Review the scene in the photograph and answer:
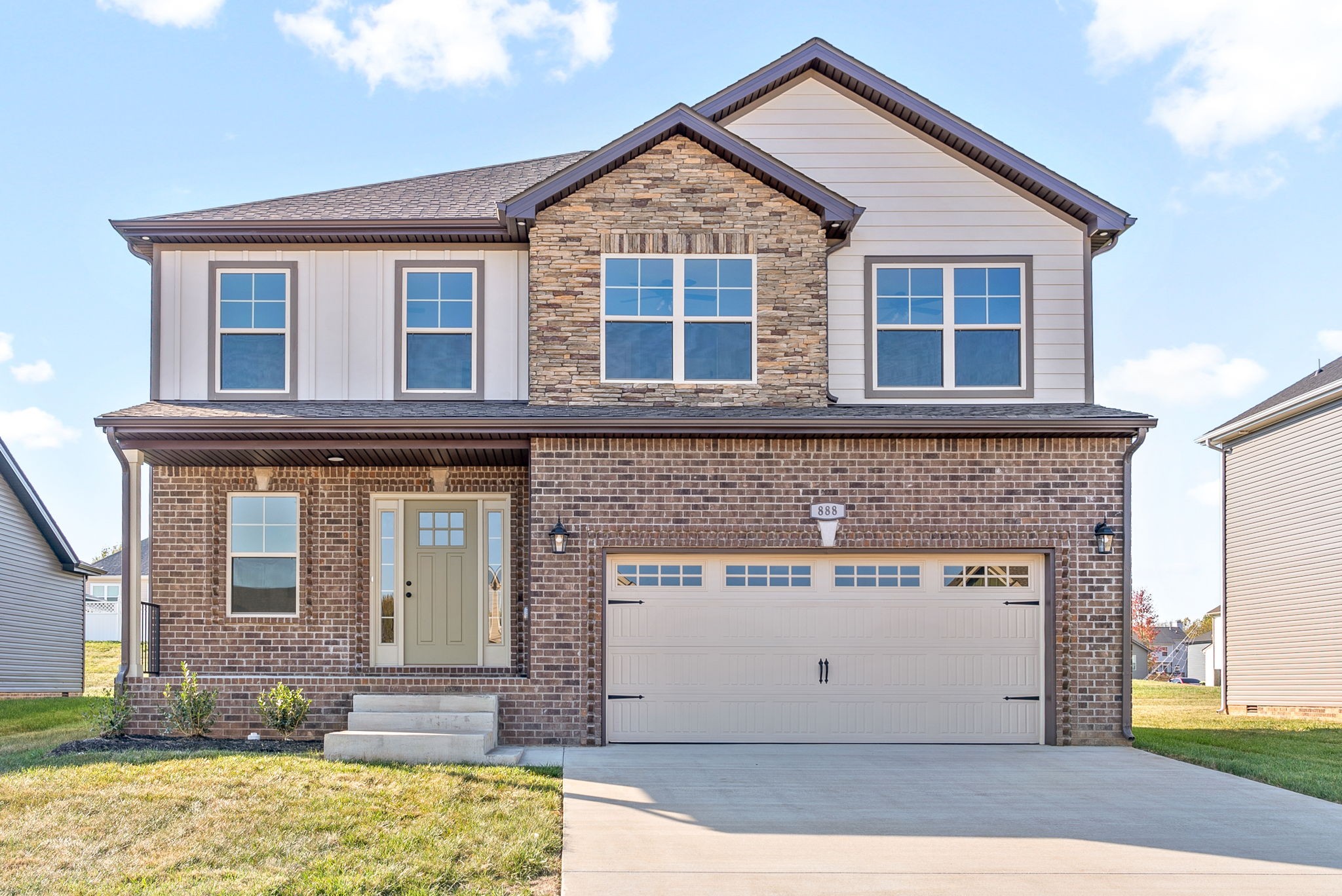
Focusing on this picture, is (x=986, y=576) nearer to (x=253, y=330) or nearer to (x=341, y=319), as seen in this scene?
(x=341, y=319)

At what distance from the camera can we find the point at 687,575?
12.2 m

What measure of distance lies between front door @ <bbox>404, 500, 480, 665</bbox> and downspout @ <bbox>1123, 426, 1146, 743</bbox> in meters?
7.20

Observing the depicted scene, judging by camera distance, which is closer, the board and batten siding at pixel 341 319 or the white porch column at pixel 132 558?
the white porch column at pixel 132 558

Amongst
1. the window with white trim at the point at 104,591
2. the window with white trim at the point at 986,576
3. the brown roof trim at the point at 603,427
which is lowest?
the window with white trim at the point at 104,591

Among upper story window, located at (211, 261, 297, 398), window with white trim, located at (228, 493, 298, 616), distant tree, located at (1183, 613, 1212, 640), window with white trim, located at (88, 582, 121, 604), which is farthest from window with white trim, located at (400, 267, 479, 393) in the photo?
distant tree, located at (1183, 613, 1212, 640)

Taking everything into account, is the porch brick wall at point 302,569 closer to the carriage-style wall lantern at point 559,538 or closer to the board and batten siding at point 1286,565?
the carriage-style wall lantern at point 559,538

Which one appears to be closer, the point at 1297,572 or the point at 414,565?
the point at 414,565

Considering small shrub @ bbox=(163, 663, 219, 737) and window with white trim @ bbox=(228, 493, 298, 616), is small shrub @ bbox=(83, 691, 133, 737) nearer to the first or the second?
small shrub @ bbox=(163, 663, 219, 737)

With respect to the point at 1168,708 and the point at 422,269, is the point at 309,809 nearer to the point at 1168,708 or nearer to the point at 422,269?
the point at 422,269

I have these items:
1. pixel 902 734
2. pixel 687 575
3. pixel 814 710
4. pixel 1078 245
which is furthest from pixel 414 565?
pixel 1078 245

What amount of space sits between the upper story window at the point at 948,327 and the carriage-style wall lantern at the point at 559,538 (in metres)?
3.99

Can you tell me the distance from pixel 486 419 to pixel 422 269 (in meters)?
2.66

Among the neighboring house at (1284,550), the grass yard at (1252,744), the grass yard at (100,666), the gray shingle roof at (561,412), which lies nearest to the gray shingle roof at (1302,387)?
the neighboring house at (1284,550)

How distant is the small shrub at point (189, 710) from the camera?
11.5 metres
